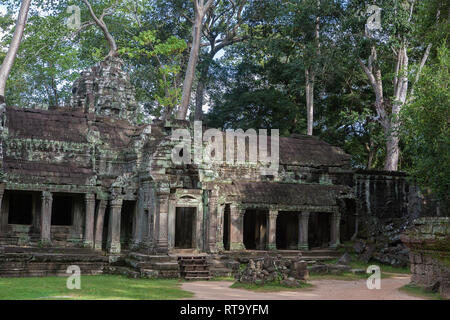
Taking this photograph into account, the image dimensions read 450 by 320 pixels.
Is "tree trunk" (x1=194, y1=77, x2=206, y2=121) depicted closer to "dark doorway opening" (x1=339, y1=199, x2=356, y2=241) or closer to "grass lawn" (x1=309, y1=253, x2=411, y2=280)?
"dark doorway opening" (x1=339, y1=199, x2=356, y2=241)

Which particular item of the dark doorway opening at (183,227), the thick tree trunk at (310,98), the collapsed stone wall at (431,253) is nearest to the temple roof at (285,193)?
the dark doorway opening at (183,227)

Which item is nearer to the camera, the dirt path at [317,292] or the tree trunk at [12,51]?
the dirt path at [317,292]

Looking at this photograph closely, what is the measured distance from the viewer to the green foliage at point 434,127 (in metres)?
19.4

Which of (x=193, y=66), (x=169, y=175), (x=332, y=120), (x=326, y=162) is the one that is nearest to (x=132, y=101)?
(x=193, y=66)

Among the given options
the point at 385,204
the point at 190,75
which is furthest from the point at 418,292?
the point at 190,75

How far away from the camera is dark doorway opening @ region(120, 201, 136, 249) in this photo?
2400 cm

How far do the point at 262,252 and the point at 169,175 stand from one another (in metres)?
5.80

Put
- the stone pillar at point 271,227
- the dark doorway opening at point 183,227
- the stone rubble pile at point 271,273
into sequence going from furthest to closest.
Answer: the dark doorway opening at point 183,227 → the stone pillar at point 271,227 → the stone rubble pile at point 271,273

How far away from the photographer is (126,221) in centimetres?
2428

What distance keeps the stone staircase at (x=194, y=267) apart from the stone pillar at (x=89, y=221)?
4128 millimetres

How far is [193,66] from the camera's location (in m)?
31.1

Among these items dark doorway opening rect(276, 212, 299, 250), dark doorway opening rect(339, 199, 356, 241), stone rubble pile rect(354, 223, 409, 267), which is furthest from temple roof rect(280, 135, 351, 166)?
stone rubble pile rect(354, 223, 409, 267)

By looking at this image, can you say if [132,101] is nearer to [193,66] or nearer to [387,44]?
[193,66]

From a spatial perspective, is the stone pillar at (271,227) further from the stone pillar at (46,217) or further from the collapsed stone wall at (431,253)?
the stone pillar at (46,217)
